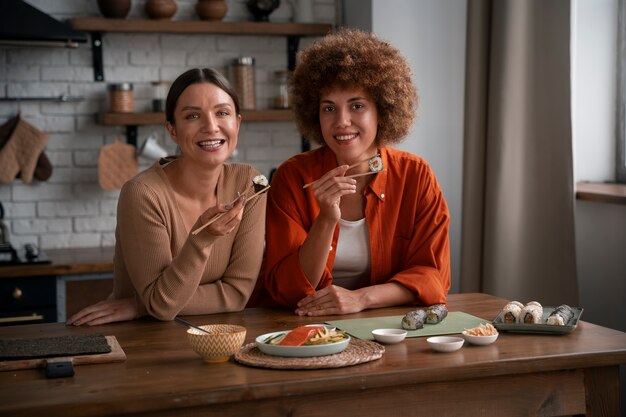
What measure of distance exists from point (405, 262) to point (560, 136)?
3.47 ft

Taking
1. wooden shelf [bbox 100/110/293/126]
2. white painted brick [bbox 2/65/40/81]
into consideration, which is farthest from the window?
white painted brick [bbox 2/65/40/81]

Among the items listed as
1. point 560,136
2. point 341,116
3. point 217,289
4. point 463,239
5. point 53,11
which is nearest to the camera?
point 217,289

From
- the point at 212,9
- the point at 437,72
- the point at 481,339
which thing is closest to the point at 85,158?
the point at 212,9

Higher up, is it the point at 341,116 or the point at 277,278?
the point at 341,116

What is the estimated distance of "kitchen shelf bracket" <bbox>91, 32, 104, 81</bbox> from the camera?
4.32 meters

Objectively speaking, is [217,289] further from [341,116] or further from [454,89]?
[454,89]

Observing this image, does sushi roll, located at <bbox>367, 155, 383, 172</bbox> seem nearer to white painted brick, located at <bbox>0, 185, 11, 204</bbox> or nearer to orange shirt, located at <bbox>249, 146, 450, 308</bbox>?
orange shirt, located at <bbox>249, 146, 450, 308</bbox>

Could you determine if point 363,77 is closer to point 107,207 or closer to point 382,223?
point 382,223

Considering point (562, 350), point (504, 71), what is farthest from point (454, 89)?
point (562, 350)

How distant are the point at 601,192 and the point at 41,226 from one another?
8.71ft

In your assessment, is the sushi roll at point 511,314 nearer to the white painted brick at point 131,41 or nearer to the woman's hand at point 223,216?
the woman's hand at point 223,216

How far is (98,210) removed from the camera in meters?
4.39

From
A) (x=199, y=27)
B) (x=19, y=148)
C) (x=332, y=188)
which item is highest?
(x=199, y=27)

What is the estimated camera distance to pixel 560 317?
2113 mm
